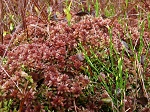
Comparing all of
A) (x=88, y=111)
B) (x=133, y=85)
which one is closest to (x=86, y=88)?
(x=88, y=111)

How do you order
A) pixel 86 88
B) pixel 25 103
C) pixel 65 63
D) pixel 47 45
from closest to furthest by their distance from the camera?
pixel 25 103, pixel 86 88, pixel 65 63, pixel 47 45

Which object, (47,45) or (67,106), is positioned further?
(47,45)

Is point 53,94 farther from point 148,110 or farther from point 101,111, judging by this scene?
point 148,110

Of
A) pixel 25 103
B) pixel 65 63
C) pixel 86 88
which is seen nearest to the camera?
pixel 25 103

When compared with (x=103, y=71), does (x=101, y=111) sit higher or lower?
lower

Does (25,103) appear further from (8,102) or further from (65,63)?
(65,63)

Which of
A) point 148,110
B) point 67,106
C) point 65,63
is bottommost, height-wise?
point 148,110

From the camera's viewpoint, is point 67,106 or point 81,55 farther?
point 81,55

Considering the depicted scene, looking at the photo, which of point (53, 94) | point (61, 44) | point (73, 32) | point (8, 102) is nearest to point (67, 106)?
point (53, 94)

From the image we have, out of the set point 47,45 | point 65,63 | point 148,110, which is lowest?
point 148,110
